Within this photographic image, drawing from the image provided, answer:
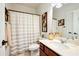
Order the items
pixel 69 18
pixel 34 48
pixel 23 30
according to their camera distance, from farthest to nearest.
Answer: pixel 23 30 → pixel 34 48 → pixel 69 18

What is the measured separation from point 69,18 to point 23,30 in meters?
1.06

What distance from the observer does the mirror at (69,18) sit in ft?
5.82

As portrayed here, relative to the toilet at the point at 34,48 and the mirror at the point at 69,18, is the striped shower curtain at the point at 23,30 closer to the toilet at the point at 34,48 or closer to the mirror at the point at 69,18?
the toilet at the point at 34,48

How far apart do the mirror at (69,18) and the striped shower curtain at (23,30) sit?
52 cm

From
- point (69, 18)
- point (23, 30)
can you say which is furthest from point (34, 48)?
point (69, 18)

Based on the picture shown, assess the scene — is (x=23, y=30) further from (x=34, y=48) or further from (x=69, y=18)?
(x=69, y=18)

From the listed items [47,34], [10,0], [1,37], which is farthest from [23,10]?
[47,34]

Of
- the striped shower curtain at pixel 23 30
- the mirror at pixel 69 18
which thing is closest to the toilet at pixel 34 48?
the striped shower curtain at pixel 23 30

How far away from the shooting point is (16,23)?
2121 millimetres

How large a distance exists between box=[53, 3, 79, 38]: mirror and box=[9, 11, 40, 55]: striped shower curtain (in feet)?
1.71

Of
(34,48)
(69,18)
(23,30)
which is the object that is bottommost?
(34,48)

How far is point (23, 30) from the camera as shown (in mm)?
2211

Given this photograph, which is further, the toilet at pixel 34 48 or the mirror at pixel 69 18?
the toilet at pixel 34 48

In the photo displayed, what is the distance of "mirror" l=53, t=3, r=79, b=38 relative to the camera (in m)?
1.77
